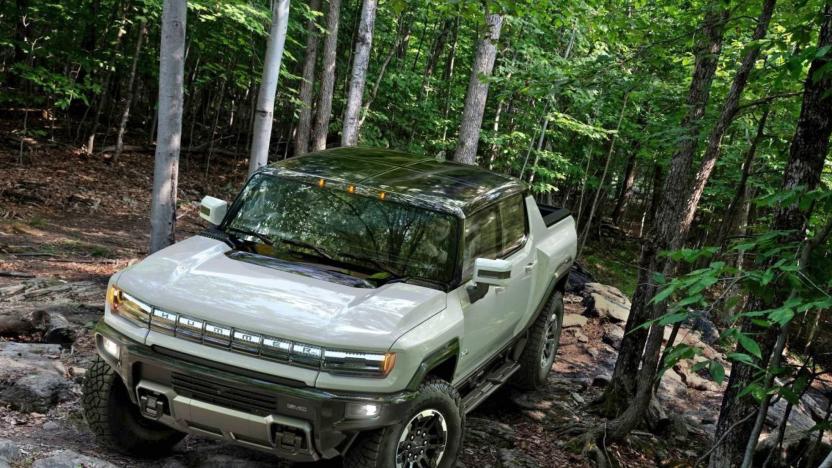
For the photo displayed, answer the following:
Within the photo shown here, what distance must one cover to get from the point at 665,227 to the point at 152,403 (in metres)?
4.53

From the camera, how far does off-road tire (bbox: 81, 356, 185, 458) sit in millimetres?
4199

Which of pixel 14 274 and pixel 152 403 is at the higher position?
pixel 152 403

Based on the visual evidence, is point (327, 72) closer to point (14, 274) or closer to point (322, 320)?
point (14, 274)

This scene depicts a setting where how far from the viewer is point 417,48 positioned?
26578 millimetres

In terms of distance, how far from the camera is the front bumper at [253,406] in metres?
3.59

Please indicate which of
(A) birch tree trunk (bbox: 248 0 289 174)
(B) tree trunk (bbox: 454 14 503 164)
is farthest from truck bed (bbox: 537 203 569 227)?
(B) tree trunk (bbox: 454 14 503 164)

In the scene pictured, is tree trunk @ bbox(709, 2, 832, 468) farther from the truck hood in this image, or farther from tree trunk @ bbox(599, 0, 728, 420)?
the truck hood

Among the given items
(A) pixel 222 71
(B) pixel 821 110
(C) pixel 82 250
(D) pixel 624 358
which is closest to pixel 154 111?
(A) pixel 222 71

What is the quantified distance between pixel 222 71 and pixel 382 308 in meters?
15.0

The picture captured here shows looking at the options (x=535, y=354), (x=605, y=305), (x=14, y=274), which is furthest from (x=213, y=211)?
(x=605, y=305)

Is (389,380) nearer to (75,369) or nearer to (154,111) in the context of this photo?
(75,369)

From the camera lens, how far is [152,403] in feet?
12.5

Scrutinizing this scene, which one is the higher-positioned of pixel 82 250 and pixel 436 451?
pixel 436 451

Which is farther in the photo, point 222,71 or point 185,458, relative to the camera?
point 222,71
